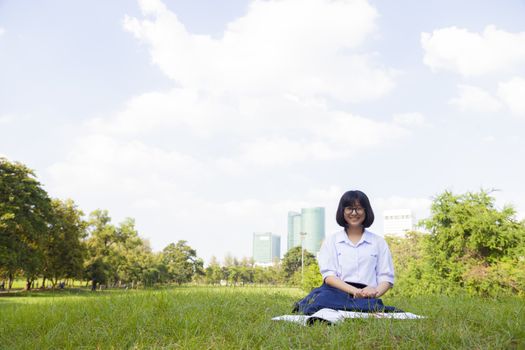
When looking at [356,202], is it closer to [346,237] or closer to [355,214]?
[355,214]

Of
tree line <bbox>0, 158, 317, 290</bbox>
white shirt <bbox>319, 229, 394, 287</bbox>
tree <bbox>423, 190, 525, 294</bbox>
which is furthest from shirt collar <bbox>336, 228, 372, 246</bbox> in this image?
tree line <bbox>0, 158, 317, 290</bbox>

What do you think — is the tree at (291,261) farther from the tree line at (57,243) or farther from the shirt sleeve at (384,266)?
the shirt sleeve at (384,266)

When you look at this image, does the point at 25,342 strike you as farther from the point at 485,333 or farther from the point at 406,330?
the point at 485,333

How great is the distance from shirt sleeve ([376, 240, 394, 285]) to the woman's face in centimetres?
30

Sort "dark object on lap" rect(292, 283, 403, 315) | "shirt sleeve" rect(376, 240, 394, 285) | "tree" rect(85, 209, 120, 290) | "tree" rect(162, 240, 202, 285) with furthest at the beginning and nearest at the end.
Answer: "tree" rect(162, 240, 202, 285)
"tree" rect(85, 209, 120, 290)
"shirt sleeve" rect(376, 240, 394, 285)
"dark object on lap" rect(292, 283, 403, 315)

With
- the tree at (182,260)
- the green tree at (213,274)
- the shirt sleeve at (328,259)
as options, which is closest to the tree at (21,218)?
the shirt sleeve at (328,259)

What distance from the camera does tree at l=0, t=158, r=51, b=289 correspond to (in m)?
23.1

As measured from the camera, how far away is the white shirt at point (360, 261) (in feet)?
13.0

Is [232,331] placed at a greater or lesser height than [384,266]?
lesser

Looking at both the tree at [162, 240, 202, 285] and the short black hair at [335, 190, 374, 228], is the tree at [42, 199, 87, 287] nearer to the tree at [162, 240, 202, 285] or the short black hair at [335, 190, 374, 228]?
the tree at [162, 240, 202, 285]

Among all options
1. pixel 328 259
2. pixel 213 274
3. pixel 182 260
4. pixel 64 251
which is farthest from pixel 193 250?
pixel 328 259

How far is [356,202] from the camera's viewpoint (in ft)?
13.2

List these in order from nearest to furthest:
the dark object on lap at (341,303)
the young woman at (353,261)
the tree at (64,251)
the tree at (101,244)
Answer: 1. the dark object on lap at (341,303)
2. the young woman at (353,261)
3. the tree at (64,251)
4. the tree at (101,244)

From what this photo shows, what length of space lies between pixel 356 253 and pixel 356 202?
503 millimetres
